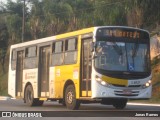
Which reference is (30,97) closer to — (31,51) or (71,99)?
(31,51)

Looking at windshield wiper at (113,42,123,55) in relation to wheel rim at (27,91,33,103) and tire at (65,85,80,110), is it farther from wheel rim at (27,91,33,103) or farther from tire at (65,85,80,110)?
wheel rim at (27,91,33,103)

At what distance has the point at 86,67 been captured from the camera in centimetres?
1983

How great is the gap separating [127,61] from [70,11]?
34819 millimetres

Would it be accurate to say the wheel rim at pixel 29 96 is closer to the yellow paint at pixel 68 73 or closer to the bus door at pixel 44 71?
the bus door at pixel 44 71

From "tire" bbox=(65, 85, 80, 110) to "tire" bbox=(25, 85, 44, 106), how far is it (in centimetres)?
377

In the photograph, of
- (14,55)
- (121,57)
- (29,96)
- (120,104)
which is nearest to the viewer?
(121,57)

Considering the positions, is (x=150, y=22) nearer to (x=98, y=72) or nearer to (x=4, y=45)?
(x=98, y=72)

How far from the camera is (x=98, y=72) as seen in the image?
62.7ft

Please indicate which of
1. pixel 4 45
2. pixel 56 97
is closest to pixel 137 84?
pixel 56 97

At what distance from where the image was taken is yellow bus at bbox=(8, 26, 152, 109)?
1916 cm

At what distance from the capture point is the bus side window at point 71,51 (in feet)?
67.9

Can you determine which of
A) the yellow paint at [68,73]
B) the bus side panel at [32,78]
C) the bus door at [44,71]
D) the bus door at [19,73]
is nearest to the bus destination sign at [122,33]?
the yellow paint at [68,73]

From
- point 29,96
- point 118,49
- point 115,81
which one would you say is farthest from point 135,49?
point 29,96

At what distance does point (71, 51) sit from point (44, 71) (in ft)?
9.59
